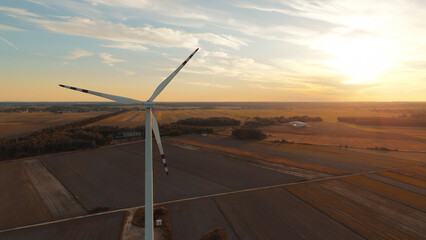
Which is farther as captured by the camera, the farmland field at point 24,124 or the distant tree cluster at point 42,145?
the farmland field at point 24,124

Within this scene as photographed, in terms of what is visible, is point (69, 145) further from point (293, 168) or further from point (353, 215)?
point (353, 215)

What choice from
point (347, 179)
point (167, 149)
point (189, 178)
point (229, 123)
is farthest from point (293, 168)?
point (229, 123)

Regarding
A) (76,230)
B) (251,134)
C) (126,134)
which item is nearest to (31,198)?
(76,230)

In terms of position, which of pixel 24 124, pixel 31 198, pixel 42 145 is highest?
pixel 24 124

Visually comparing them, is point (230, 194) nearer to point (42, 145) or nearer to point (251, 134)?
point (251, 134)

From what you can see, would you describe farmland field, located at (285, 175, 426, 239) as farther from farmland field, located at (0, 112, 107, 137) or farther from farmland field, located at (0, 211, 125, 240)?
farmland field, located at (0, 112, 107, 137)

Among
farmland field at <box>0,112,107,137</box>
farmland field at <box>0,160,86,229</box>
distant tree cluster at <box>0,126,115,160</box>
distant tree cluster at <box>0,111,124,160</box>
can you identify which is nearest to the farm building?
distant tree cluster at <box>0,111,124,160</box>

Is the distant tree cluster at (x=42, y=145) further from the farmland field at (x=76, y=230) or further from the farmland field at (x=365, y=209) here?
the farmland field at (x=365, y=209)

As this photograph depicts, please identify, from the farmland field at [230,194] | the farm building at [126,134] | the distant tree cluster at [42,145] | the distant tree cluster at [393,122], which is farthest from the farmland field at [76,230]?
the distant tree cluster at [393,122]

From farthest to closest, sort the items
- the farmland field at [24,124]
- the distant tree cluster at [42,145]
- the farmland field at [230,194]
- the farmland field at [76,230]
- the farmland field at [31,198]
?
the farmland field at [24,124] < the distant tree cluster at [42,145] < the farmland field at [31,198] < the farmland field at [230,194] < the farmland field at [76,230]

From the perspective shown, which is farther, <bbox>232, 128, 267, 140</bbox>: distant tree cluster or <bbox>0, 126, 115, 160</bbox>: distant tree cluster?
<bbox>232, 128, 267, 140</bbox>: distant tree cluster

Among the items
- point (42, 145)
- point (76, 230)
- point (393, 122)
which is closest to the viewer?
point (76, 230)
